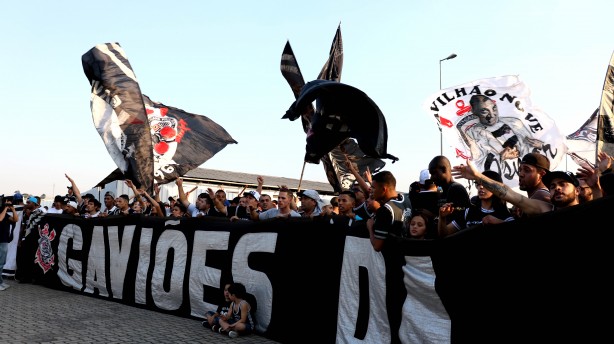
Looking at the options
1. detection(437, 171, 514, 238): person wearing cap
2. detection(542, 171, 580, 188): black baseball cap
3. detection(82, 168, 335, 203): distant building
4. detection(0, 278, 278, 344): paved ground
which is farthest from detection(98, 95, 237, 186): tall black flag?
detection(82, 168, 335, 203): distant building

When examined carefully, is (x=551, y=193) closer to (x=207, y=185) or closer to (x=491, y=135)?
(x=491, y=135)

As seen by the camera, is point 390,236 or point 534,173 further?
point 390,236

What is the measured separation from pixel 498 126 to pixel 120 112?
6852 millimetres

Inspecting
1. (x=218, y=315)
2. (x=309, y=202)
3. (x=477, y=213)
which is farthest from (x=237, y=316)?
(x=477, y=213)

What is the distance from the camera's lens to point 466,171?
13.3ft

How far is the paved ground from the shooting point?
5848mm

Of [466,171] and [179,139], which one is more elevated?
[179,139]

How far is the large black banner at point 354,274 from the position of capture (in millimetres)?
3479

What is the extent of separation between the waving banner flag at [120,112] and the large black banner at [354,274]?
3.84 feet

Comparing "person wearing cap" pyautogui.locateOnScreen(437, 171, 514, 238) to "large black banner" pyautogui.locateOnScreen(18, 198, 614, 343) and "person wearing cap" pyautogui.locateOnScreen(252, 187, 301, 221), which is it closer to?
"large black banner" pyautogui.locateOnScreen(18, 198, 614, 343)

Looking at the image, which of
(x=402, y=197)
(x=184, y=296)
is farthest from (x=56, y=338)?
(x=402, y=197)

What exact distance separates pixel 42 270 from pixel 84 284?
162 centimetres

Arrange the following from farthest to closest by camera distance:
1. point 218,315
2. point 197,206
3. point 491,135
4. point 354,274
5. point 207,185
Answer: point 207,185 → point 197,206 → point 491,135 → point 218,315 → point 354,274

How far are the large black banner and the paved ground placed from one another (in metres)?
0.36
